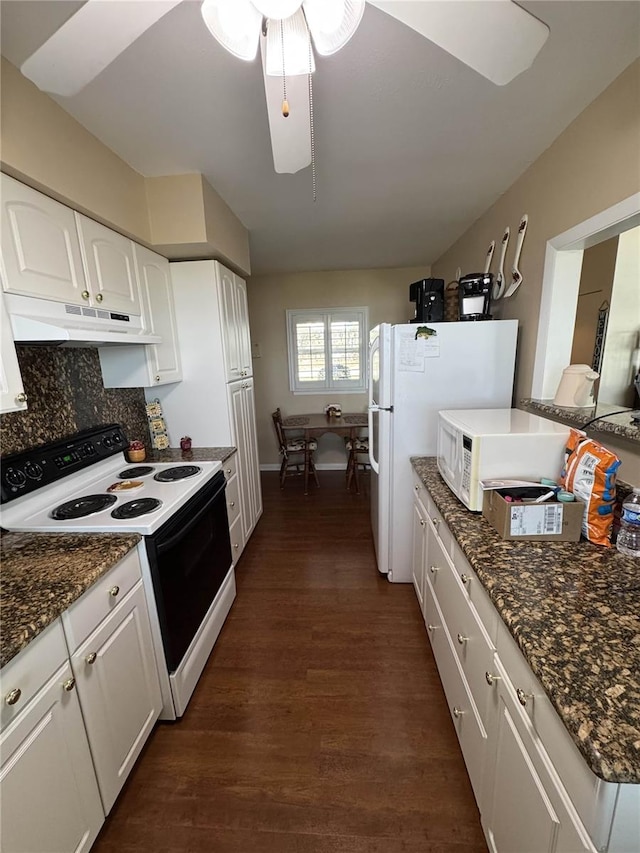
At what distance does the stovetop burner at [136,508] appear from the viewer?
141 centimetres

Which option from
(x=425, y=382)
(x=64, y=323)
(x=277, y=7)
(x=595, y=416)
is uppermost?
(x=277, y=7)

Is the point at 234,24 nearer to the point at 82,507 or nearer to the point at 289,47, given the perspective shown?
the point at 289,47

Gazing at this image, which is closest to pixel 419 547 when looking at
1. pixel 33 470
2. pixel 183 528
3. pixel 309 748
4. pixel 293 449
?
pixel 309 748

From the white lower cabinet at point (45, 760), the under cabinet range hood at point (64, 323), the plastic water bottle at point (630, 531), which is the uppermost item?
the under cabinet range hood at point (64, 323)

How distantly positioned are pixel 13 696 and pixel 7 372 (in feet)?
3.07

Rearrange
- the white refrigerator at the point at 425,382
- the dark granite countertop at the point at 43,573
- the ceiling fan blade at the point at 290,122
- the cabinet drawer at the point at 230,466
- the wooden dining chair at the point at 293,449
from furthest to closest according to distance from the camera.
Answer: the wooden dining chair at the point at 293,449, the cabinet drawer at the point at 230,466, the white refrigerator at the point at 425,382, the ceiling fan blade at the point at 290,122, the dark granite countertop at the point at 43,573

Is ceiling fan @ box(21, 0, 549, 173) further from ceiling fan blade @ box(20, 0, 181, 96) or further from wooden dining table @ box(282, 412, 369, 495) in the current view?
wooden dining table @ box(282, 412, 369, 495)

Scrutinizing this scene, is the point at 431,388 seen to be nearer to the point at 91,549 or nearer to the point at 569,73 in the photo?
the point at 569,73

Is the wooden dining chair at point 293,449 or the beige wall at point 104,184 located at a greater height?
the beige wall at point 104,184

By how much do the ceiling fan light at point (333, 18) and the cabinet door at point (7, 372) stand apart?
123 centimetres

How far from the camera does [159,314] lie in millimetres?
2162

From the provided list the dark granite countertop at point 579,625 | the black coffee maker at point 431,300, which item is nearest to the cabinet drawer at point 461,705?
the dark granite countertop at point 579,625

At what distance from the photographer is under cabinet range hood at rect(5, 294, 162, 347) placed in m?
1.20

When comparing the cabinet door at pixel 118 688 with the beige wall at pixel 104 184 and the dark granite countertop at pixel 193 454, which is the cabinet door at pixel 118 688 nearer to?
the dark granite countertop at pixel 193 454
